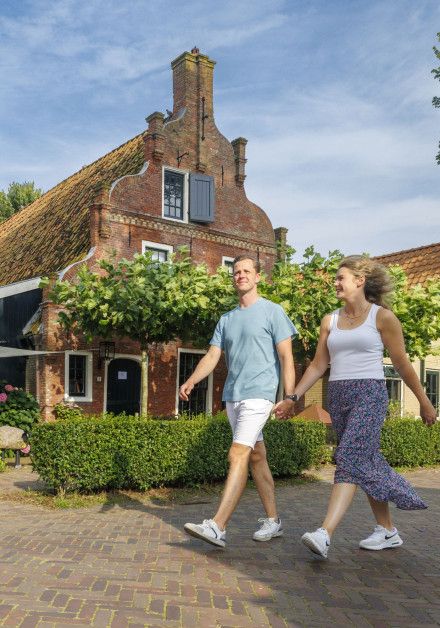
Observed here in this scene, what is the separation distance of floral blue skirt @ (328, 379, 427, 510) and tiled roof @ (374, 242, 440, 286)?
15.6m

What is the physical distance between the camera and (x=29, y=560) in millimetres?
4293

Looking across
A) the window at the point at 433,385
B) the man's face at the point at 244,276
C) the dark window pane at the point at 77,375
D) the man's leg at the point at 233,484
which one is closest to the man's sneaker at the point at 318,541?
the man's leg at the point at 233,484

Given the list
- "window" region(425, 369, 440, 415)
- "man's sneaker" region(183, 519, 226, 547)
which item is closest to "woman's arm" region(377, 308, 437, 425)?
"man's sneaker" region(183, 519, 226, 547)

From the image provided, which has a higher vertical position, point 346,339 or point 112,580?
point 346,339

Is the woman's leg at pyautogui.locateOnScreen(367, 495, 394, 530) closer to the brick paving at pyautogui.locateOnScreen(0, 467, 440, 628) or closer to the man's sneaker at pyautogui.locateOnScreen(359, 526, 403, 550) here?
the man's sneaker at pyautogui.locateOnScreen(359, 526, 403, 550)

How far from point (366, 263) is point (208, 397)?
13.4m

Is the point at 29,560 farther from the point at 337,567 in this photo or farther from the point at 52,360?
the point at 52,360

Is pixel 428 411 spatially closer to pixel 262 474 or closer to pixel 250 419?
pixel 250 419

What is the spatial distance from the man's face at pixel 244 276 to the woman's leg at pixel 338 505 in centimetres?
155

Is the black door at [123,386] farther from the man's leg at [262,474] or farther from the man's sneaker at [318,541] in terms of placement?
the man's sneaker at [318,541]

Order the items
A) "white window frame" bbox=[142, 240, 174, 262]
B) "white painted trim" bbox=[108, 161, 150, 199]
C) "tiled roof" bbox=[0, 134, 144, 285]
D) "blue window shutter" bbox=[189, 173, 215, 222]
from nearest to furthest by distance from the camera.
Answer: "white painted trim" bbox=[108, 161, 150, 199]
"white window frame" bbox=[142, 240, 174, 262]
"tiled roof" bbox=[0, 134, 144, 285]
"blue window shutter" bbox=[189, 173, 215, 222]

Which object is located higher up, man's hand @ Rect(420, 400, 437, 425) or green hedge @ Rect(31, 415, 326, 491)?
man's hand @ Rect(420, 400, 437, 425)

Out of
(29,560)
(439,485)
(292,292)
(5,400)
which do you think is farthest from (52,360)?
(29,560)

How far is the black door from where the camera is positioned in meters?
15.9
